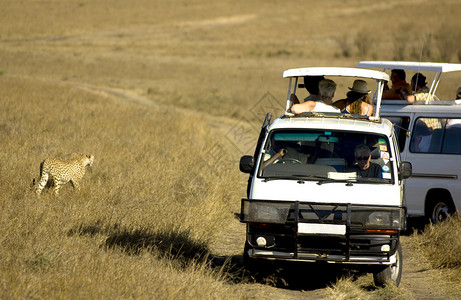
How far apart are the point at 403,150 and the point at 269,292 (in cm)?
380

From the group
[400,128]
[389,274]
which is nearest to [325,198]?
[389,274]

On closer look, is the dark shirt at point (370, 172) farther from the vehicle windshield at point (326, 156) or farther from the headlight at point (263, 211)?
the headlight at point (263, 211)

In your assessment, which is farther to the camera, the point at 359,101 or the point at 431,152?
the point at 431,152

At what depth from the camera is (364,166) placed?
7.03 m

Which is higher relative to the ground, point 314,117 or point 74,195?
point 314,117

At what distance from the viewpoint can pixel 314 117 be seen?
7.53 metres

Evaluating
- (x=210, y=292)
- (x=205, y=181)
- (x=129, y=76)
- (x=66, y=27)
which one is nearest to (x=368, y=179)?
(x=210, y=292)

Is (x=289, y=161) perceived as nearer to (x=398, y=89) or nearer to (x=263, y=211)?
(x=263, y=211)

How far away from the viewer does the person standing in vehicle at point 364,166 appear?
22.9 ft

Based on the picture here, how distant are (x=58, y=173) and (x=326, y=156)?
3.93m

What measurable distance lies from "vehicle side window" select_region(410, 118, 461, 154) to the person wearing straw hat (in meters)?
1.60

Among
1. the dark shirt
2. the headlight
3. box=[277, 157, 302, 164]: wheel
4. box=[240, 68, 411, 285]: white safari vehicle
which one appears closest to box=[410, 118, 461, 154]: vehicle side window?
box=[240, 68, 411, 285]: white safari vehicle

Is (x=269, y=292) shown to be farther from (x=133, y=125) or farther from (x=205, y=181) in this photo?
(x=133, y=125)

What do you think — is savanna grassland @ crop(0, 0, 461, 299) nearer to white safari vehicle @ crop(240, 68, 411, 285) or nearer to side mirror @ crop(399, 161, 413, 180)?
white safari vehicle @ crop(240, 68, 411, 285)
